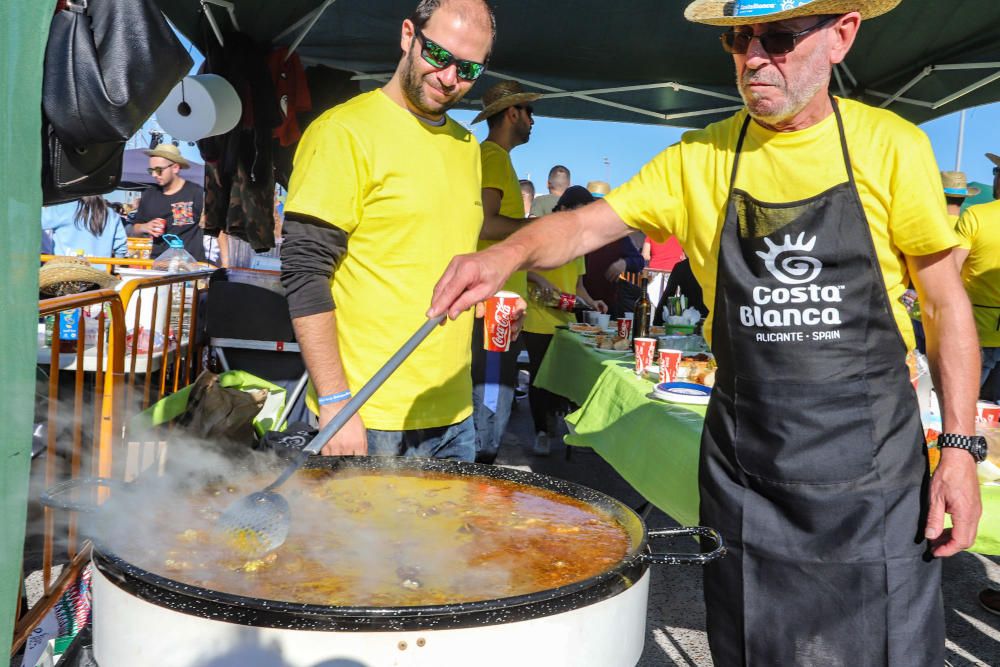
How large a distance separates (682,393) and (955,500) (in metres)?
1.43

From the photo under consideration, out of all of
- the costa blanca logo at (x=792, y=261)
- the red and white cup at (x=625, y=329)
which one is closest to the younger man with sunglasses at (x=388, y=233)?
the costa blanca logo at (x=792, y=261)

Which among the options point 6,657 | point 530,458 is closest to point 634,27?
point 530,458

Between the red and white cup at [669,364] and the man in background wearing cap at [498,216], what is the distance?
819 mm

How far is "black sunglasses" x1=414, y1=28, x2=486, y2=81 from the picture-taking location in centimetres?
228

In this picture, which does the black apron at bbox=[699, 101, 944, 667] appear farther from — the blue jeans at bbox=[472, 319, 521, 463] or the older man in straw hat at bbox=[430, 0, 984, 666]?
the blue jeans at bbox=[472, 319, 521, 463]

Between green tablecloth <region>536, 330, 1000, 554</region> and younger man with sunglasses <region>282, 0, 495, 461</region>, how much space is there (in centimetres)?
89

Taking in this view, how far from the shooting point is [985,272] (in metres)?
5.44

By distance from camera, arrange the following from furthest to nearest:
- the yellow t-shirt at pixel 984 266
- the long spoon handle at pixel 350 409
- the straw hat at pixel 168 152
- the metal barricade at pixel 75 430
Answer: the straw hat at pixel 168 152, the yellow t-shirt at pixel 984 266, the metal barricade at pixel 75 430, the long spoon handle at pixel 350 409

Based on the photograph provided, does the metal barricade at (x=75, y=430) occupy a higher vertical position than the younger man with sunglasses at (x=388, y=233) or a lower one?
lower

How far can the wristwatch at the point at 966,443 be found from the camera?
1.81 meters

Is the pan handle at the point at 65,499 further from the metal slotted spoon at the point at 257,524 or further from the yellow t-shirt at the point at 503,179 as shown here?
the yellow t-shirt at the point at 503,179

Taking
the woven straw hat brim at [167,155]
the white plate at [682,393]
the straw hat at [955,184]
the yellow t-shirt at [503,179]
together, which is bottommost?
the white plate at [682,393]

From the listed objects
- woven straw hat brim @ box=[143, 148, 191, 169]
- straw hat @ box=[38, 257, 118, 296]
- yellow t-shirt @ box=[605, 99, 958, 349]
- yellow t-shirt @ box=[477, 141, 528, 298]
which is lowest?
straw hat @ box=[38, 257, 118, 296]

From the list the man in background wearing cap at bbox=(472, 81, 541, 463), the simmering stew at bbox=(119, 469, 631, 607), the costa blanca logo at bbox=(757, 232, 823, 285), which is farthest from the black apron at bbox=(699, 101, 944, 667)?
the man in background wearing cap at bbox=(472, 81, 541, 463)
